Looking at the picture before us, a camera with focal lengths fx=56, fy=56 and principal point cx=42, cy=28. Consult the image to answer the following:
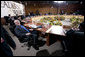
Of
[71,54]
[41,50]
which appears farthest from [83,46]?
[41,50]

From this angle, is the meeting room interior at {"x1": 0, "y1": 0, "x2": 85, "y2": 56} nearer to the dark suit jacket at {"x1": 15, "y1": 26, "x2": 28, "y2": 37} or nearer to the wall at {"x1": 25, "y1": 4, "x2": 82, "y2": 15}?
the dark suit jacket at {"x1": 15, "y1": 26, "x2": 28, "y2": 37}

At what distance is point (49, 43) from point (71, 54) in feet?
4.99

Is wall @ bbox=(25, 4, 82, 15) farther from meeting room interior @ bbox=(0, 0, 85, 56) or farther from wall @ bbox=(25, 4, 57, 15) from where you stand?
meeting room interior @ bbox=(0, 0, 85, 56)

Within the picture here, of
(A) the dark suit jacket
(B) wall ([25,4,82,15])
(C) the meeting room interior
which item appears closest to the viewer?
(C) the meeting room interior

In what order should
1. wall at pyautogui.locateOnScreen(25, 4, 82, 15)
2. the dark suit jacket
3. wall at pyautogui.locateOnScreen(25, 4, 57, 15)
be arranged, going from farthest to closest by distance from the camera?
1. wall at pyautogui.locateOnScreen(25, 4, 57, 15)
2. wall at pyautogui.locateOnScreen(25, 4, 82, 15)
3. the dark suit jacket

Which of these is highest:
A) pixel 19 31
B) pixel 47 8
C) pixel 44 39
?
pixel 47 8

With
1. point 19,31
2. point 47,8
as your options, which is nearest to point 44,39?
point 19,31

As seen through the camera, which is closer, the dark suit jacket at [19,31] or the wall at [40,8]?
the dark suit jacket at [19,31]

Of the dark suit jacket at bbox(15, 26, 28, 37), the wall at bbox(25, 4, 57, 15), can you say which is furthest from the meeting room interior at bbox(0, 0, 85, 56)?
the wall at bbox(25, 4, 57, 15)

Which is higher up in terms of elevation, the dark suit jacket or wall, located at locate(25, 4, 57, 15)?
wall, located at locate(25, 4, 57, 15)

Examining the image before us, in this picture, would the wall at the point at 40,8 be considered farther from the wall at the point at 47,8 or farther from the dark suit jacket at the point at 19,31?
the dark suit jacket at the point at 19,31

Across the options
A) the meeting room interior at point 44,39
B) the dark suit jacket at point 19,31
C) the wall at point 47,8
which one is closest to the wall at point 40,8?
the wall at point 47,8

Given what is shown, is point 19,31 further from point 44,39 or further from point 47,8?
point 47,8

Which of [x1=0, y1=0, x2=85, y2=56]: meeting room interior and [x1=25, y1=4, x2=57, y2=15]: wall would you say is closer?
[x1=0, y1=0, x2=85, y2=56]: meeting room interior
